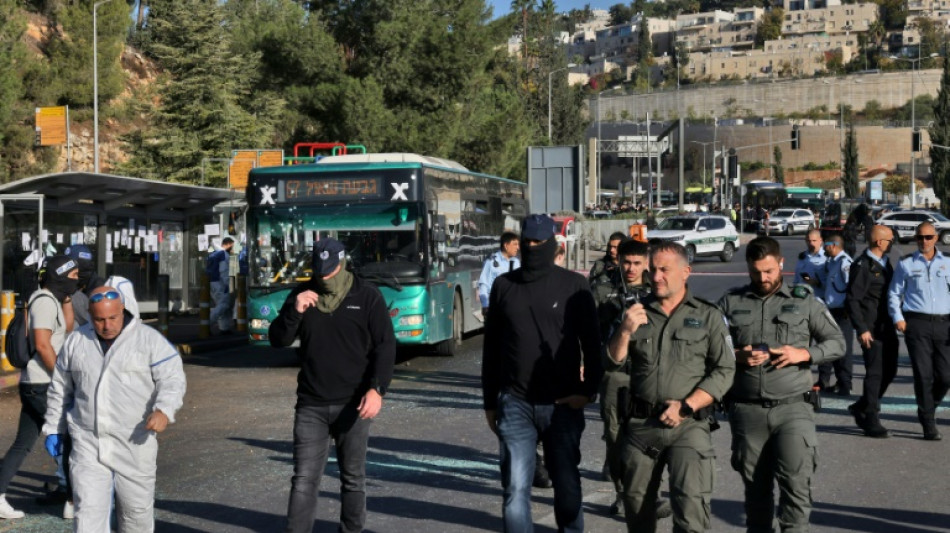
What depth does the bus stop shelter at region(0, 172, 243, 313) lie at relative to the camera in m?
18.9

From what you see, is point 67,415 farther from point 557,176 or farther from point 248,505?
point 557,176

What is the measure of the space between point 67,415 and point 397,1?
123ft

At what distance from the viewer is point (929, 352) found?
1023cm

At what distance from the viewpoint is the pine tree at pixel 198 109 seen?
41594mm

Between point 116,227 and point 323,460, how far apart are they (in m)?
17.2

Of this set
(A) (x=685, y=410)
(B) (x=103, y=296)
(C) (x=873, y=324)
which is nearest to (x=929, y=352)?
(C) (x=873, y=324)

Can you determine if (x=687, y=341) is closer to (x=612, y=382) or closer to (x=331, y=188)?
(x=612, y=382)

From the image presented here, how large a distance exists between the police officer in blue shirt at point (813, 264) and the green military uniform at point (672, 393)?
806 centimetres

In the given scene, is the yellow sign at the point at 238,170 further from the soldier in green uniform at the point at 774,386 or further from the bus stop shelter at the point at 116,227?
the soldier in green uniform at the point at 774,386

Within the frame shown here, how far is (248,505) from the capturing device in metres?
8.23

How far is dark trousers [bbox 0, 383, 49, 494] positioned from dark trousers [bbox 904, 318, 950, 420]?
684 cm

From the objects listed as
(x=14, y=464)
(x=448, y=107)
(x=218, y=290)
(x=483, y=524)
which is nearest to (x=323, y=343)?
(x=483, y=524)

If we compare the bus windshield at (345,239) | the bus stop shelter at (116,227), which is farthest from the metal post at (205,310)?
the bus windshield at (345,239)

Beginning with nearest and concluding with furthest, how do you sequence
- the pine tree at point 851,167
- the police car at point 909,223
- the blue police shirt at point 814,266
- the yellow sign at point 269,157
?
the blue police shirt at point 814,266
the yellow sign at point 269,157
the police car at point 909,223
the pine tree at point 851,167
